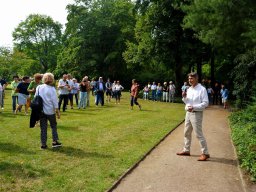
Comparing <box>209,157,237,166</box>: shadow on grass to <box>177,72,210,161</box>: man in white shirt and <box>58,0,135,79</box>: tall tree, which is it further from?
<box>58,0,135,79</box>: tall tree

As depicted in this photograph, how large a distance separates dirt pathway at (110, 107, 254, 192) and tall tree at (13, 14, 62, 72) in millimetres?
68917

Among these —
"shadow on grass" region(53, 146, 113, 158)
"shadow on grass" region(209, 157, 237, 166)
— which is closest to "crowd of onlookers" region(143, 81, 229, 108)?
"shadow on grass" region(209, 157, 237, 166)

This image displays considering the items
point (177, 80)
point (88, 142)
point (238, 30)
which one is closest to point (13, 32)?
point (177, 80)

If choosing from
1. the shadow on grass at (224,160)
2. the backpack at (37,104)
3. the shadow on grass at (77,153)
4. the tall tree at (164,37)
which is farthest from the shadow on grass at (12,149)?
the tall tree at (164,37)

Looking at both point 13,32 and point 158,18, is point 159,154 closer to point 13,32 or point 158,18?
point 158,18

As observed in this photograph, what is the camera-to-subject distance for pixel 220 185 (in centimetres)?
685

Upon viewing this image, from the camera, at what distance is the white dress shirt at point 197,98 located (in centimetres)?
870

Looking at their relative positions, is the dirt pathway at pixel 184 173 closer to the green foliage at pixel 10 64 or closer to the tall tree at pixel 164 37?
the tall tree at pixel 164 37

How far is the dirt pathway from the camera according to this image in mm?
6664

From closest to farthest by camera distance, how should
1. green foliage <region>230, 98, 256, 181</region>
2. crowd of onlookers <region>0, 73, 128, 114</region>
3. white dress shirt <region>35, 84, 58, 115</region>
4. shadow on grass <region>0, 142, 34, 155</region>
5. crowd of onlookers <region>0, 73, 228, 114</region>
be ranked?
green foliage <region>230, 98, 256, 181</region>, shadow on grass <region>0, 142, 34, 155</region>, white dress shirt <region>35, 84, 58, 115</region>, crowd of onlookers <region>0, 73, 128, 114</region>, crowd of onlookers <region>0, 73, 228, 114</region>

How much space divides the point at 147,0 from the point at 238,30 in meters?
16.8

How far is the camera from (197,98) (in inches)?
346

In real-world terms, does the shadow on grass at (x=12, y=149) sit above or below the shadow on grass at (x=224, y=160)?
above

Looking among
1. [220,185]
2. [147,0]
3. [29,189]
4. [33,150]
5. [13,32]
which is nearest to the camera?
[29,189]
